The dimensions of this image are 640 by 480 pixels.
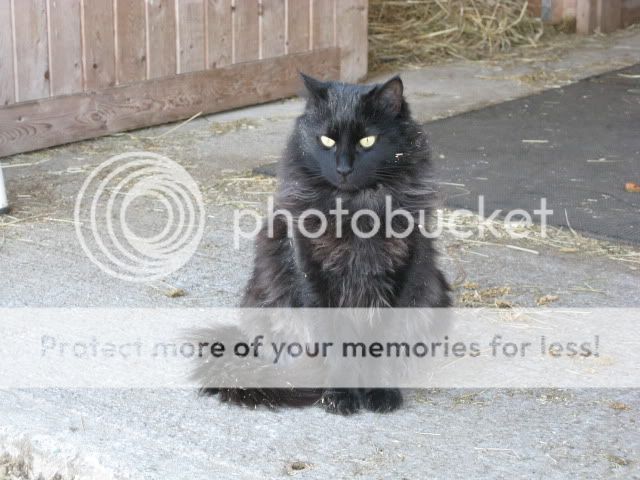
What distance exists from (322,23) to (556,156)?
2275mm

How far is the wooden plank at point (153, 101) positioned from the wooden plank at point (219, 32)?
70mm

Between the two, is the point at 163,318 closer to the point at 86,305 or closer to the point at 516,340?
the point at 86,305

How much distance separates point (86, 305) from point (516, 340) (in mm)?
1517

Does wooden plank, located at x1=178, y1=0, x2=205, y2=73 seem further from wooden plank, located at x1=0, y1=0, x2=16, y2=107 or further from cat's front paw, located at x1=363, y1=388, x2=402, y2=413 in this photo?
cat's front paw, located at x1=363, y1=388, x2=402, y2=413

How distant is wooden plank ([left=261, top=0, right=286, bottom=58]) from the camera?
6.72m

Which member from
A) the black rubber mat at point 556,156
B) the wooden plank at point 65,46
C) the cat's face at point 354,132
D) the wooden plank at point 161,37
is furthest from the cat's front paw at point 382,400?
the wooden plank at point 161,37

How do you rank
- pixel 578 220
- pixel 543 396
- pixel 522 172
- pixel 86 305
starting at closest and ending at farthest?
pixel 543 396
pixel 86 305
pixel 578 220
pixel 522 172

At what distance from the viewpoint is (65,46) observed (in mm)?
5668

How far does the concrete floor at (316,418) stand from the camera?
8.19 feet

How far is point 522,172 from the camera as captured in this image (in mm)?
5289

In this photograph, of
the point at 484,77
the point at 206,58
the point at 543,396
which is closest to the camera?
the point at 543,396

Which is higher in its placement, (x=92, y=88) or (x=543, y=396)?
(x=92, y=88)

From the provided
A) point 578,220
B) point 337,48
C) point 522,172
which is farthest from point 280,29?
point 578,220

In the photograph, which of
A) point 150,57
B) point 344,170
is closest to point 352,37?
point 150,57
